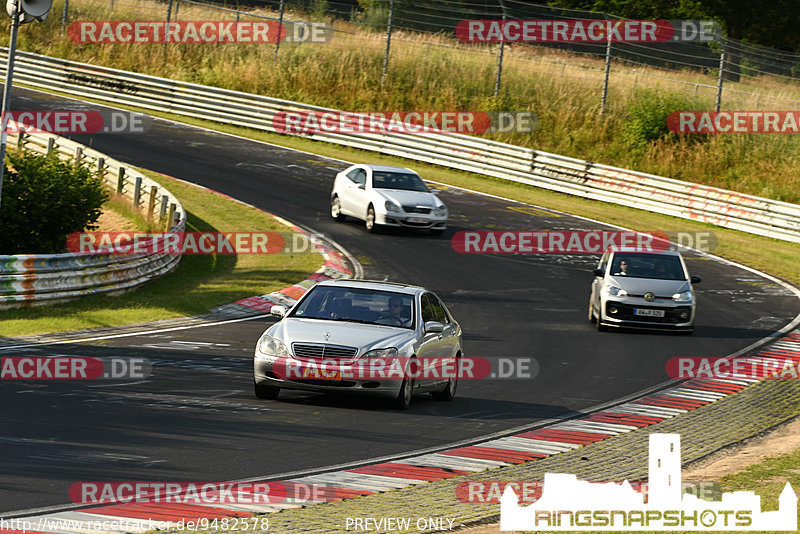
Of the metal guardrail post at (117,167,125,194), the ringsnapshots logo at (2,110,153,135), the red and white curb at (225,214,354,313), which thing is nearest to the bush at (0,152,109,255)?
the red and white curb at (225,214,354,313)

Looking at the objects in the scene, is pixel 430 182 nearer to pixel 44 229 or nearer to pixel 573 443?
pixel 44 229

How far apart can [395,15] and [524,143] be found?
6.62 metres

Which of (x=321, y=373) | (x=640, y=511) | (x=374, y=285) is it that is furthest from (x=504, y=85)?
(x=640, y=511)

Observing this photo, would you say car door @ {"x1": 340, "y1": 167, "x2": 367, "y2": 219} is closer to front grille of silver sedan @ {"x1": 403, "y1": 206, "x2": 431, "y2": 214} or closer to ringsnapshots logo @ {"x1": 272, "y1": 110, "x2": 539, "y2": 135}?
front grille of silver sedan @ {"x1": 403, "y1": 206, "x2": 431, "y2": 214}

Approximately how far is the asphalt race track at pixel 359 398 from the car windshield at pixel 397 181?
122cm

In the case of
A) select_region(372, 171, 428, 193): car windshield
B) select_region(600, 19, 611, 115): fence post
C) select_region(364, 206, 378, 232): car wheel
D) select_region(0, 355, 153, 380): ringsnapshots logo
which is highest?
select_region(600, 19, 611, 115): fence post

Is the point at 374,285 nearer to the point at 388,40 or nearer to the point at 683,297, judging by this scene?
the point at 683,297

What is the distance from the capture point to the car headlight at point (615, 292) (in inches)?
790

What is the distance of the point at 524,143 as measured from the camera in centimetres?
4056

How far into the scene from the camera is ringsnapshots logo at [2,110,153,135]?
36594 millimetres

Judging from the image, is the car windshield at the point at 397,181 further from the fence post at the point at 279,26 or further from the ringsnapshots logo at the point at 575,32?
the fence post at the point at 279,26

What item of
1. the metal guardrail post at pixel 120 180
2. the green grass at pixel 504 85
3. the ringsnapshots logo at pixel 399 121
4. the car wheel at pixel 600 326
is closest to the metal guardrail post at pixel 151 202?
the metal guardrail post at pixel 120 180

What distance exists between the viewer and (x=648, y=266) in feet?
69.4

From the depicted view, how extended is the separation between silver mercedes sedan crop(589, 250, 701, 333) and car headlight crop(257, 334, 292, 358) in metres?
9.02
